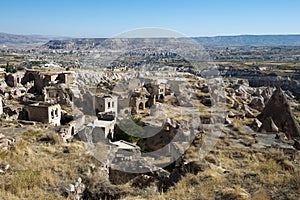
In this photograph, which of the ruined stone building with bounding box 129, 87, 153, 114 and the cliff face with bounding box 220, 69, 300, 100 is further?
the cliff face with bounding box 220, 69, 300, 100

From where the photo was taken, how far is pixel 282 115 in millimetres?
20484

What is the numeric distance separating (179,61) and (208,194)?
410ft

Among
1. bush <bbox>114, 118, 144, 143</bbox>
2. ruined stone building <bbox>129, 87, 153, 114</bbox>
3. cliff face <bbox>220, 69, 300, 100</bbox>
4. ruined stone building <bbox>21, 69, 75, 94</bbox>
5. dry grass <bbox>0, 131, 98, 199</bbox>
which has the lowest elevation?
cliff face <bbox>220, 69, 300, 100</bbox>

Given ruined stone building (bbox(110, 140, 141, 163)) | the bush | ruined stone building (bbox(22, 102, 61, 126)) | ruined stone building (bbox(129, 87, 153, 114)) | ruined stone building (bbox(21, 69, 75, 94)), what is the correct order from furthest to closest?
ruined stone building (bbox(21, 69, 75, 94)) < ruined stone building (bbox(129, 87, 153, 114)) < ruined stone building (bbox(22, 102, 61, 126)) < the bush < ruined stone building (bbox(110, 140, 141, 163))

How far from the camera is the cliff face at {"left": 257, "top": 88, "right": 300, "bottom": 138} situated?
64.1ft

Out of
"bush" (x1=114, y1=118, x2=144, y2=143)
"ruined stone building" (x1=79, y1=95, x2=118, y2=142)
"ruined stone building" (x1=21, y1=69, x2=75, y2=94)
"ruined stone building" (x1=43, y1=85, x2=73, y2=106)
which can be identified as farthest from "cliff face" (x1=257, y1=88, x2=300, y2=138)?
"ruined stone building" (x1=21, y1=69, x2=75, y2=94)

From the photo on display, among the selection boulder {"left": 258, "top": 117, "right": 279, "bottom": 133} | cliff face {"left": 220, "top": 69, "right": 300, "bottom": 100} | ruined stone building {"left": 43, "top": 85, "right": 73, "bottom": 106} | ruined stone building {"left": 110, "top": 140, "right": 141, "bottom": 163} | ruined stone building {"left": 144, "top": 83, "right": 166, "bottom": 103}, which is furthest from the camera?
cliff face {"left": 220, "top": 69, "right": 300, "bottom": 100}

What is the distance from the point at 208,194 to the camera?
707cm

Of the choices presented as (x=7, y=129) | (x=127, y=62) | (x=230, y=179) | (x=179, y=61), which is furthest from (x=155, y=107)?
(x=179, y=61)

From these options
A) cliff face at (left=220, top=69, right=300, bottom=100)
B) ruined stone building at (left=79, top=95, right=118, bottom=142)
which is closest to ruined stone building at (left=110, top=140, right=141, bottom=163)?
ruined stone building at (left=79, top=95, right=118, bottom=142)

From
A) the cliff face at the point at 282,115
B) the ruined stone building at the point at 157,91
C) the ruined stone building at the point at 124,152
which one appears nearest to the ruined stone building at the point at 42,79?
the ruined stone building at the point at 157,91

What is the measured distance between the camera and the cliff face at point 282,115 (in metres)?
Result: 19.5

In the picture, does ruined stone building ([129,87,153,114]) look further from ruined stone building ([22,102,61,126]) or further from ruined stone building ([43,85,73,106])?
ruined stone building ([22,102,61,126])

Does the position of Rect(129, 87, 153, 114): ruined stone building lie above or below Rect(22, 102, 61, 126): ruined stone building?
below
